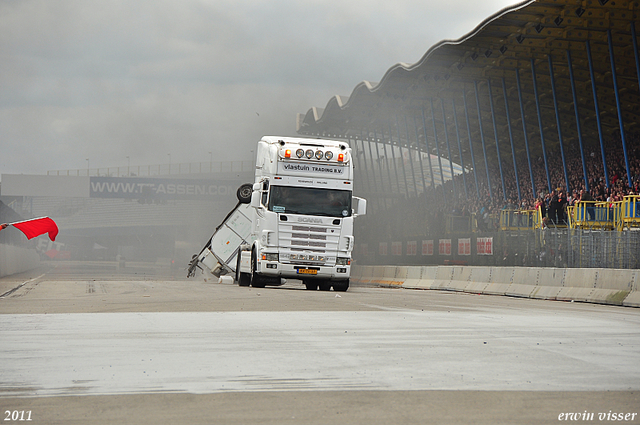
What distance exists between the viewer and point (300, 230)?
21.7 meters

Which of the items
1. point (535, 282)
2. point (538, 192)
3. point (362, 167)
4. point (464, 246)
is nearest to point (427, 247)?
point (464, 246)

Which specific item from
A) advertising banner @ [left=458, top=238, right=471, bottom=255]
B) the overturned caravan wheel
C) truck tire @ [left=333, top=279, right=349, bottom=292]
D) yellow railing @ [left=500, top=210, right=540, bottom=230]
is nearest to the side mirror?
truck tire @ [left=333, top=279, right=349, bottom=292]

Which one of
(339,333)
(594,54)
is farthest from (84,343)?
(594,54)

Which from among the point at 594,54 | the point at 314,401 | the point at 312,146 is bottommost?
the point at 314,401

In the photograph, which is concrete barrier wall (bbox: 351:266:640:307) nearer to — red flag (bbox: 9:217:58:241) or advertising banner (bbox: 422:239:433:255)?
advertising banner (bbox: 422:239:433:255)

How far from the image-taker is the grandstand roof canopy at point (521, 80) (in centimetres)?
3338

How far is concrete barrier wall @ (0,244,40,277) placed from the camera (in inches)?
1371

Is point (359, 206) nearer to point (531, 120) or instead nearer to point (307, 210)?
point (307, 210)

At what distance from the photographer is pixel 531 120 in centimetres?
5550

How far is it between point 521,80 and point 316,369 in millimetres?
41304

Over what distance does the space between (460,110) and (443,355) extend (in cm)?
4788

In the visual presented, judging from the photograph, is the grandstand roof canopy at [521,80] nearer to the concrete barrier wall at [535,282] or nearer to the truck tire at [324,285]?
the concrete barrier wall at [535,282]

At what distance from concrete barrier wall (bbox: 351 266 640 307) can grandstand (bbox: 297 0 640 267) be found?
1.05m

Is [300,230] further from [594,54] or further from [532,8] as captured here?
[594,54]
